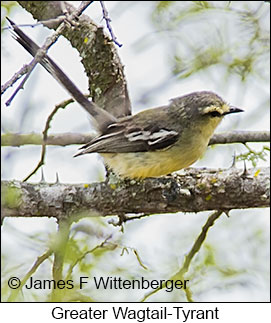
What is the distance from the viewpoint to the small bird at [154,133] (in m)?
4.43

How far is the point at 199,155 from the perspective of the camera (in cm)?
459

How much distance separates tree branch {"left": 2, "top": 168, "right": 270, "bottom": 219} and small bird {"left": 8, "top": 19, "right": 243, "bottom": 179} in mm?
297

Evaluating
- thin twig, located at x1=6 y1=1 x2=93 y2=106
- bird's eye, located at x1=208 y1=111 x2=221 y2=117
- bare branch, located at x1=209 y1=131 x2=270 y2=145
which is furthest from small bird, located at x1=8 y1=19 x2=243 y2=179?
thin twig, located at x1=6 y1=1 x2=93 y2=106

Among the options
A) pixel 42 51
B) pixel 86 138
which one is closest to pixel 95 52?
pixel 86 138

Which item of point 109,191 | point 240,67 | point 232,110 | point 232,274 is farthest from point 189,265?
point 240,67

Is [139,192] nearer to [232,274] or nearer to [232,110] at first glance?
[232,274]

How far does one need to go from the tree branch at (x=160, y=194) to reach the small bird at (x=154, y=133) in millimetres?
297

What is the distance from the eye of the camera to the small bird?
4.43 meters

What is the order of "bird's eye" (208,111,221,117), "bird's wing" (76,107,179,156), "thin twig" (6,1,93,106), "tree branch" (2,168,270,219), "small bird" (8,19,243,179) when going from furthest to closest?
"bird's eye" (208,111,221,117) < "bird's wing" (76,107,179,156) < "small bird" (8,19,243,179) < "tree branch" (2,168,270,219) < "thin twig" (6,1,93,106)

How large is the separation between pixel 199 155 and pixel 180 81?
59 centimetres

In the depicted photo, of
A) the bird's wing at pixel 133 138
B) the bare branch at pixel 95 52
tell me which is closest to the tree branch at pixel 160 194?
the bird's wing at pixel 133 138

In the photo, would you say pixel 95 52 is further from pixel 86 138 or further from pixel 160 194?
pixel 160 194

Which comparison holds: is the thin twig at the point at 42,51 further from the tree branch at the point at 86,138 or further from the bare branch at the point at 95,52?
the tree branch at the point at 86,138

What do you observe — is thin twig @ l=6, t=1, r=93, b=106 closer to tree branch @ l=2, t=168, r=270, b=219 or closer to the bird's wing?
tree branch @ l=2, t=168, r=270, b=219
